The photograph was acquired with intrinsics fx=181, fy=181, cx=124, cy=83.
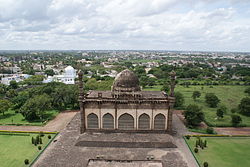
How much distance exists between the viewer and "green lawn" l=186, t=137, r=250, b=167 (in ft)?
91.4

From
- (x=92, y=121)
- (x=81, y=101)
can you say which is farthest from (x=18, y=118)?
(x=92, y=121)

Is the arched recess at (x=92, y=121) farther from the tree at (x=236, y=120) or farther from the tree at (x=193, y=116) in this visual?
the tree at (x=236, y=120)

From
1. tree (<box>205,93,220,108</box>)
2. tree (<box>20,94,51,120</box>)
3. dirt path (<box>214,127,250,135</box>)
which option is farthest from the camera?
tree (<box>205,93,220,108</box>)

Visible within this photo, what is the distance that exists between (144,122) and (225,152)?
14416mm

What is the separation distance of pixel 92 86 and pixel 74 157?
129ft

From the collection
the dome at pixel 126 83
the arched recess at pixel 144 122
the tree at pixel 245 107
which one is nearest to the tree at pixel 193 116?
the arched recess at pixel 144 122

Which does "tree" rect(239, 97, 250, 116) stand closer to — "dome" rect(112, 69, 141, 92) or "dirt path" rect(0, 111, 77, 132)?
"dome" rect(112, 69, 141, 92)

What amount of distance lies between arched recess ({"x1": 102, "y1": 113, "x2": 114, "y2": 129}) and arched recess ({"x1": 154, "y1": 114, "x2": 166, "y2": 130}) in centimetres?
787

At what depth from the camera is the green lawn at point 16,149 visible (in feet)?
91.0

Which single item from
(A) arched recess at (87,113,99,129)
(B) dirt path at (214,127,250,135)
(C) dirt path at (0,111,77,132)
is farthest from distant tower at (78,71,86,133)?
(B) dirt path at (214,127,250,135)

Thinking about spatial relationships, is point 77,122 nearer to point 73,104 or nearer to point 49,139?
point 49,139

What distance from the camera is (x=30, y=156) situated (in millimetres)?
28812

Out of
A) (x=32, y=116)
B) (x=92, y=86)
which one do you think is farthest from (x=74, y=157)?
(x=92, y=86)

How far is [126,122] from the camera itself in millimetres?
32469
